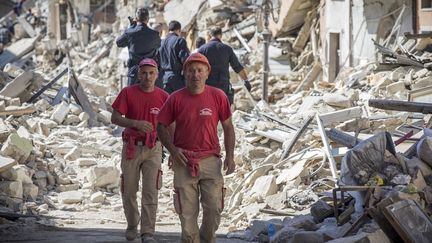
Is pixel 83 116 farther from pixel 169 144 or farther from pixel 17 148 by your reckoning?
pixel 169 144

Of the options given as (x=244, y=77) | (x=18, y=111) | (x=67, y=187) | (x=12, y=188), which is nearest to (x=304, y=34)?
(x=18, y=111)

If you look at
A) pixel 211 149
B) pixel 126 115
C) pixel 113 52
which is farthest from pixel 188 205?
pixel 113 52

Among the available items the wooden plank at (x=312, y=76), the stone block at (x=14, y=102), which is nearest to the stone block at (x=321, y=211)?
the stone block at (x=14, y=102)

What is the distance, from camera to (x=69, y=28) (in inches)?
1502

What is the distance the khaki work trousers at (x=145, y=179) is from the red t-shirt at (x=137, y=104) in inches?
9.2

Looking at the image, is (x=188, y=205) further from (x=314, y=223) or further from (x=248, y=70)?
(x=248, y=70)

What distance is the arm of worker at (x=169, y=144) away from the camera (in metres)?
6.34

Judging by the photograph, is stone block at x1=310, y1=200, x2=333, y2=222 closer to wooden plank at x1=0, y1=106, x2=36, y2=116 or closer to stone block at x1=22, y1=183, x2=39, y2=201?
stone block at x1=22, y1=183, x2=39, y2=201

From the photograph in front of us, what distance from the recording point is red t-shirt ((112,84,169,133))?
24.6ft

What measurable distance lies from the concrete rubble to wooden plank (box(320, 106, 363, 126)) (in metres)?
0.01

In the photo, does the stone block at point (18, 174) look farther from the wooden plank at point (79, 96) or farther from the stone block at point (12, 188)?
the wooden plank at point (79, 96)

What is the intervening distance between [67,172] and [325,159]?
146 inches

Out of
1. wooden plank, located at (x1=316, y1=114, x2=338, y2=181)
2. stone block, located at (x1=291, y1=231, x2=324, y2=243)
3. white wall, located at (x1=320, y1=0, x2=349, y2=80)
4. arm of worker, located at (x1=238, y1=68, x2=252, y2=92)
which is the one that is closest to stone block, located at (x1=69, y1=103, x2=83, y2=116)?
arm of worker, located at (x1=238, y1=68, x2=252, y2=92)

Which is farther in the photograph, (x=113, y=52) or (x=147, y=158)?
(x=113, y=52)
